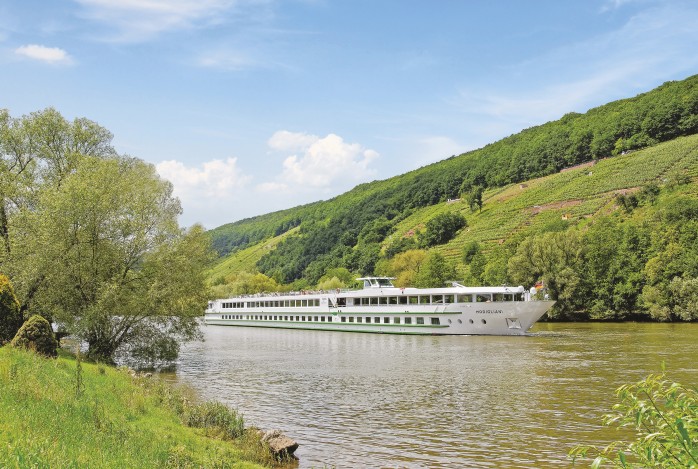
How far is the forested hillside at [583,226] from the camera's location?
83812 millimetres

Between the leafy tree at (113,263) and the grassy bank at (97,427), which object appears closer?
the grassy bank at (97,427)

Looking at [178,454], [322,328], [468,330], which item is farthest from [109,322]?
[322,328]

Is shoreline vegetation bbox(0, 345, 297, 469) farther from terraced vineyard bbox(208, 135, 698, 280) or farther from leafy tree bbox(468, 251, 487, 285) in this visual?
terraced vineyard bbox(208, 135, 698, 280)

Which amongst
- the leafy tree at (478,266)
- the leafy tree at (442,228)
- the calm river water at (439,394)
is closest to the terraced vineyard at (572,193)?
the leafy tree at (442,228)

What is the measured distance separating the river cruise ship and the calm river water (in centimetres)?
905

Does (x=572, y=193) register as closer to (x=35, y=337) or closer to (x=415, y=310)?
→ (x=415, y=310)

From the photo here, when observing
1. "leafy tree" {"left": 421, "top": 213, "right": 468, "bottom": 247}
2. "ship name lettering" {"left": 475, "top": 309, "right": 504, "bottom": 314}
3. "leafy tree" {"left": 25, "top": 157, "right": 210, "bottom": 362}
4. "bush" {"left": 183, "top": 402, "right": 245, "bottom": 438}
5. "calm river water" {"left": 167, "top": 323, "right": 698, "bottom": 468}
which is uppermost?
"leafy tree" {"left": 421, "top": 213, "right": 468, "bottom": 247}

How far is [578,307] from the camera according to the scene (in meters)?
86.5

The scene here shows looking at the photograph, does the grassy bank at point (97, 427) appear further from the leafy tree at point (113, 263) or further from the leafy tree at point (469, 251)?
the leafy tree at point (469, 251)

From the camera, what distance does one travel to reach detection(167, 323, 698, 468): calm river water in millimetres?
17141

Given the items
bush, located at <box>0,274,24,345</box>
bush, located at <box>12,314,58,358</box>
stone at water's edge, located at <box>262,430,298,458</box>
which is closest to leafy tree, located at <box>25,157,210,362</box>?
bush, located at <box>0,274,24,345</box>

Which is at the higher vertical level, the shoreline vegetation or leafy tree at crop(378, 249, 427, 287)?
leafy tree at crop(378, 249, 427, 287)

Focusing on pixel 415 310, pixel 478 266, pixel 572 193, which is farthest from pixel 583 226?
pixel 415 310

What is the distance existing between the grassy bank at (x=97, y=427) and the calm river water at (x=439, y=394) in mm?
2688
